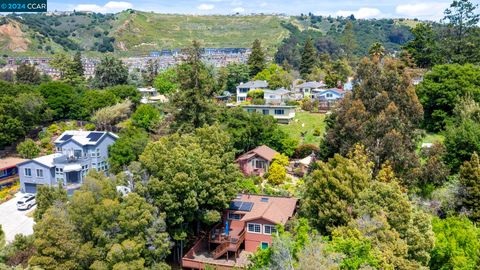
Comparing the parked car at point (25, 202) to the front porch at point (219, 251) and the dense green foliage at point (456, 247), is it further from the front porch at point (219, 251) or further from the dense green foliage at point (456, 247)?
the dense green foliage at point (456, 247)

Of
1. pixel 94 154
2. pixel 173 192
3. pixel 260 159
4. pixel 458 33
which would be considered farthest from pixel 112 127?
pixel 458 33

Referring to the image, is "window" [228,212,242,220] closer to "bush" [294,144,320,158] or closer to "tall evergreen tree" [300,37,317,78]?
"bush" [294,144,320,158]

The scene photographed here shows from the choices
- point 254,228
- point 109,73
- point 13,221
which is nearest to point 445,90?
point 254,228

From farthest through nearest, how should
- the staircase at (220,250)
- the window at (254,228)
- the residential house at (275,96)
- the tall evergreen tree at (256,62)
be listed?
the tall evergreen tree at (256,62), the residential house at (275,96), the window at (254,228), the staircase at (220,250)

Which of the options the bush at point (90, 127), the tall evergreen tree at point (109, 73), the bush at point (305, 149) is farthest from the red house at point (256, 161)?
the tall evergreen tree at point (109, 73)

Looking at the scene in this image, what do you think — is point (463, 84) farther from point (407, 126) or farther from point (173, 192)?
point (173, 192)

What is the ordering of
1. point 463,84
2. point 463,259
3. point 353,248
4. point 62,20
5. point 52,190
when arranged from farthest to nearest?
1. point 62,20
2. point 463,84
3. point 52,190
4. point 463,259
5. point 353,248
